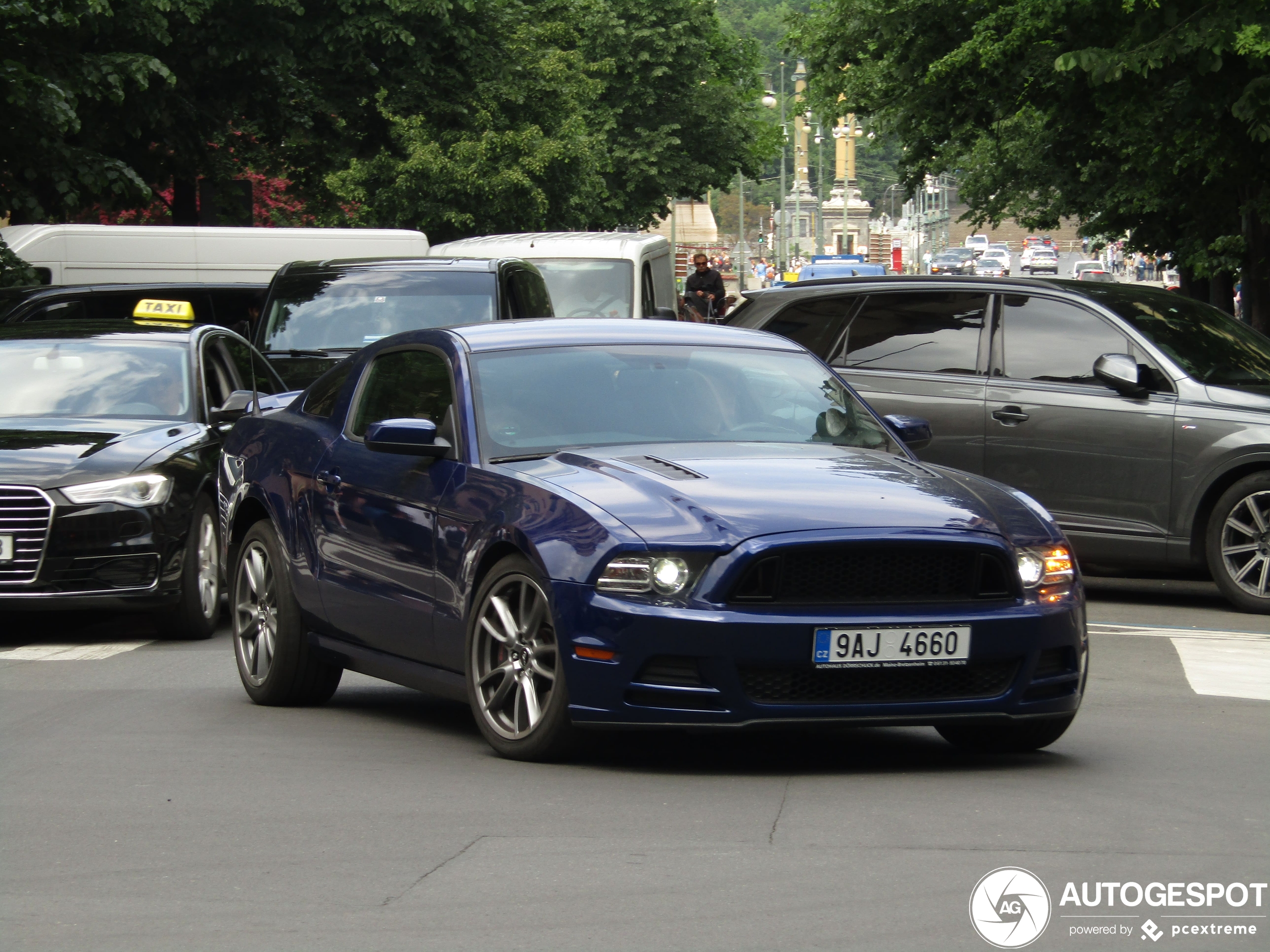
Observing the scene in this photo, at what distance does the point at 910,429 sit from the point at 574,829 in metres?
2.89

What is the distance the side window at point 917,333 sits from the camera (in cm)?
1242

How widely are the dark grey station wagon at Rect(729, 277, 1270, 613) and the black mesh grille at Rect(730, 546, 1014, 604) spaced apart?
219 inches

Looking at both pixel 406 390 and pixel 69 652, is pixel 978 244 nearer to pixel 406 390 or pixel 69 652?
pixel 69 652

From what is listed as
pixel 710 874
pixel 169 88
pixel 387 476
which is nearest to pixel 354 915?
pixel 710 874

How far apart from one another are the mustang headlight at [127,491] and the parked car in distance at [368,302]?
4739 mm

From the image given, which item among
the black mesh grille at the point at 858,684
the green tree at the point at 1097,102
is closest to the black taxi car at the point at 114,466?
the black mesh grille at the point at 858,684

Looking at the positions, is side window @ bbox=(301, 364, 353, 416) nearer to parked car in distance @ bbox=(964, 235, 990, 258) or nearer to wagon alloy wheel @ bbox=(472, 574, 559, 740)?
wagon alloy wheel @ bbox=(472, 574, 559, 740)

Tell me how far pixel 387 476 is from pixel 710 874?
2.81 m

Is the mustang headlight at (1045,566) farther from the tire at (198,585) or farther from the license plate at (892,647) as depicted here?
the tire at (198,585)

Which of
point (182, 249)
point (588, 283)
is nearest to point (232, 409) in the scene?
point (182, 249)

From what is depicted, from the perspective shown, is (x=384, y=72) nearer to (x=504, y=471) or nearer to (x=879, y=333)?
(x=879, y=333)

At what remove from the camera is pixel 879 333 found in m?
12.8

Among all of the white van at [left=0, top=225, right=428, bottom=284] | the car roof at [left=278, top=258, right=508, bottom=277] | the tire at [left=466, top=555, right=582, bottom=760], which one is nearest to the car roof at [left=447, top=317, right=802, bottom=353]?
the tire at [left=466, top=555, right=582, bottom=760]

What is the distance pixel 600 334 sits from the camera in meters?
7.52
